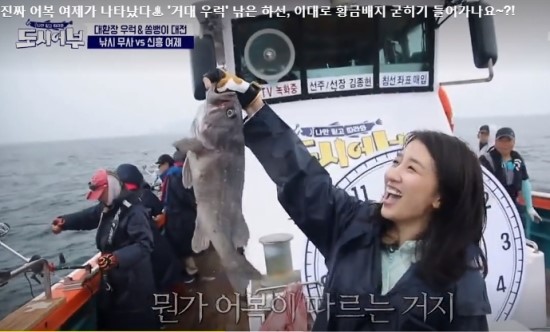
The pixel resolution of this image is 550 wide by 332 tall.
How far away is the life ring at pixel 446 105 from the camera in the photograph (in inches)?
76.8

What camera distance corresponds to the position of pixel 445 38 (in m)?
1.96

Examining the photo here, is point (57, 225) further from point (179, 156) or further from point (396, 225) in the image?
point (396, 225)

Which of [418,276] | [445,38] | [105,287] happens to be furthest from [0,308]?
[445,38]

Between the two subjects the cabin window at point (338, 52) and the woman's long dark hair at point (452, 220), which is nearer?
the woman's long dark hair at point (452, 220)

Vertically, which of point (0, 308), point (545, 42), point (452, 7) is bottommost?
point (0, 308)

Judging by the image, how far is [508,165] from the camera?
1970mm

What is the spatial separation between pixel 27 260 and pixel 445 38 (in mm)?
1686

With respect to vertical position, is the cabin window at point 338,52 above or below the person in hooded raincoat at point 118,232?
above

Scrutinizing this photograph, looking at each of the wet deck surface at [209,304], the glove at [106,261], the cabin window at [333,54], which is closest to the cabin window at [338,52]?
the cabin window at [333,54]

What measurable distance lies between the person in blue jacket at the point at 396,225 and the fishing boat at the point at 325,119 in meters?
0.09

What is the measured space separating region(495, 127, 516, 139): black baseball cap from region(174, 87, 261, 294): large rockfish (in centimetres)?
90

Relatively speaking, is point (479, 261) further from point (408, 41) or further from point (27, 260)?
point (27, 260)

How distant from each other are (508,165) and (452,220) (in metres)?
0.34

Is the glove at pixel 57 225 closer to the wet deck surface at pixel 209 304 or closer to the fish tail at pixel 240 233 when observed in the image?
the wet deck surface at pixel 209 304
